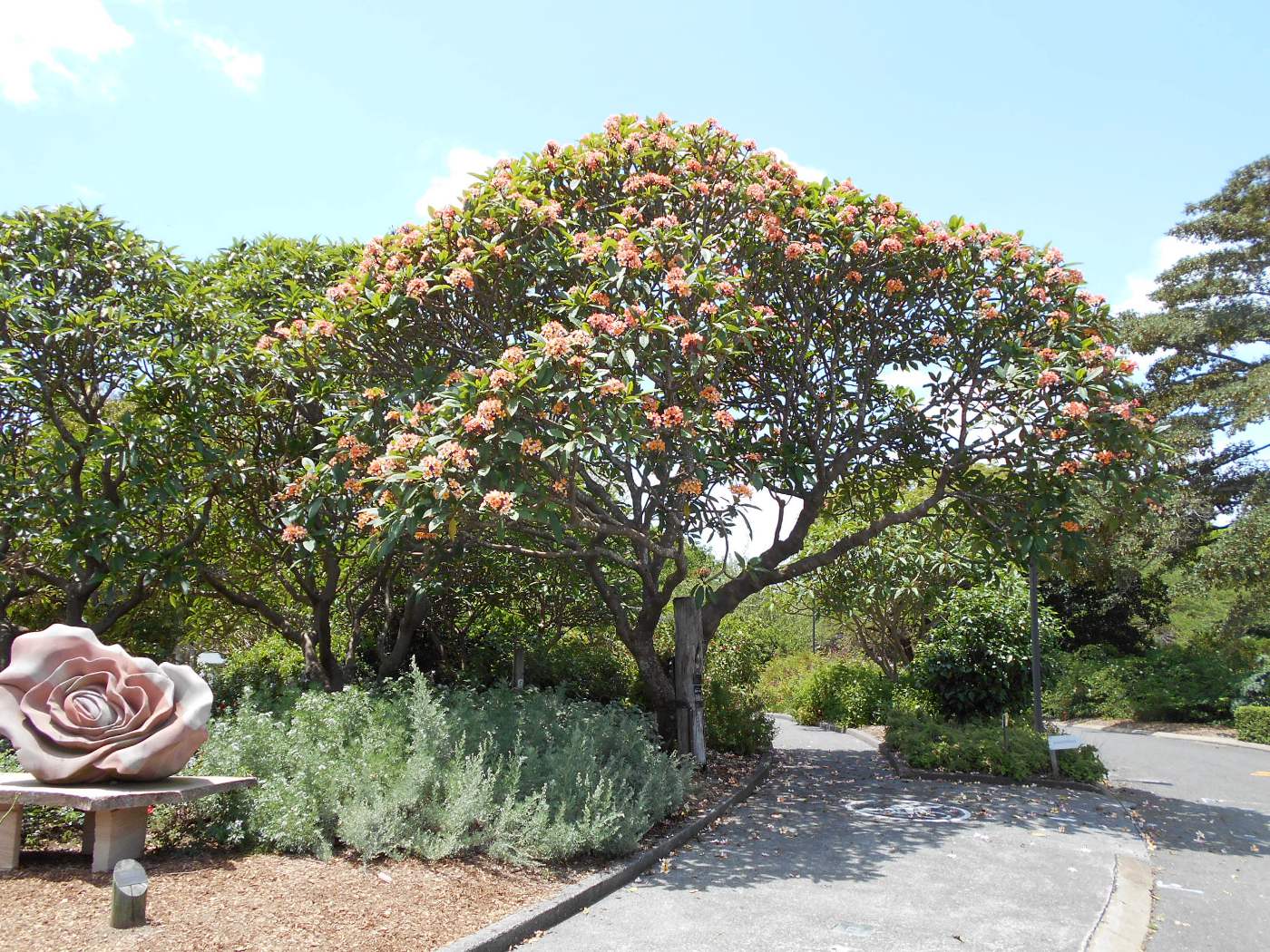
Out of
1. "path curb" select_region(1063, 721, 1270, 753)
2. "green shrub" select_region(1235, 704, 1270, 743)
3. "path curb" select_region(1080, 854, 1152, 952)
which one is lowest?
"path curb" select_region(1063, 721, 1270, 753)

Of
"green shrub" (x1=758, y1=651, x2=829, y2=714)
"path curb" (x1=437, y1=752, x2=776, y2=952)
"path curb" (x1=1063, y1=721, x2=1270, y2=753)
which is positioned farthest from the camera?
"green shrub" (x1=758, y1=651, x2=829, y2=714)

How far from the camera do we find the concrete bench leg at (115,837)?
553 cm

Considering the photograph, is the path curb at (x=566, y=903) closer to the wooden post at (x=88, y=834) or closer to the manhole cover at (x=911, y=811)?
the manhole cover at (x=911, y=811)

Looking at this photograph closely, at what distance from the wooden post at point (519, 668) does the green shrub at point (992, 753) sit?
18.0ft

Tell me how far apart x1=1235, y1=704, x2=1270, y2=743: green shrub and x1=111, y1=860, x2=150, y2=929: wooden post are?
67.3ft

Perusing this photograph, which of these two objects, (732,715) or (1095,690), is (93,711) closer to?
(732,715)

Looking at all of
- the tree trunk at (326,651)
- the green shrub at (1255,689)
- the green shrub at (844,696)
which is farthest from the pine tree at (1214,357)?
the tree trunk at (326,651)

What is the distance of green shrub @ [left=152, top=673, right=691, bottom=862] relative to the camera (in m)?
6.15

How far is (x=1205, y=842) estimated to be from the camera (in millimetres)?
8484

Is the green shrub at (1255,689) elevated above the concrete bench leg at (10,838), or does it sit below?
below

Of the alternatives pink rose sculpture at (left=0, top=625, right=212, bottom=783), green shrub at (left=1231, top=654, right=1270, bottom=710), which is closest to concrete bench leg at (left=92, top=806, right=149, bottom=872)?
pink rose sculpture at (left=0, top=625, right=212, bottom=783)

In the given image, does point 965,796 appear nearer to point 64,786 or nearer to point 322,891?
point 322,891

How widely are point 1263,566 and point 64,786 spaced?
20525 mm

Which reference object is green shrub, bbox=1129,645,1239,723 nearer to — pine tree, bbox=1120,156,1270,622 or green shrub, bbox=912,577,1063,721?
pine tree, bbox=1120,156,1270,622
